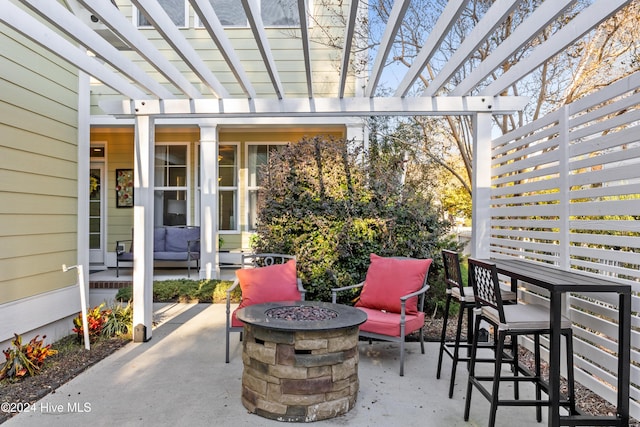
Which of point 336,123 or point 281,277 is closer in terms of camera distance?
point 281,277

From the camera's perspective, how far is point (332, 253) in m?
5.33

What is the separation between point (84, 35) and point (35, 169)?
73.6 inches

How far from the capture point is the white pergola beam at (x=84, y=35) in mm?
2996

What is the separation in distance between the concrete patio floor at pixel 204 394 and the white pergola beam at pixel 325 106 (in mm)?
2488

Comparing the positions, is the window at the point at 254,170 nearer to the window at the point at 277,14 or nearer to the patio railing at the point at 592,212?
the window at the point at 277,14

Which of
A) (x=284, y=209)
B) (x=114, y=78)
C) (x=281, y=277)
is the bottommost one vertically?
(x=281, y=277)

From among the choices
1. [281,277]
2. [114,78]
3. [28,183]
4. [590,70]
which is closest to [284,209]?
[281,277]

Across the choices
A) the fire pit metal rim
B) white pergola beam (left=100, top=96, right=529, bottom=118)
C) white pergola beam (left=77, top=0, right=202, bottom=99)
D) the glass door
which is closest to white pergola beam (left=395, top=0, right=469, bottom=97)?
white pergola beam (left=100, top=96, right=529, bottom=118)

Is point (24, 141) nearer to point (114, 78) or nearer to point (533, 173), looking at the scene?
point (114, 78)

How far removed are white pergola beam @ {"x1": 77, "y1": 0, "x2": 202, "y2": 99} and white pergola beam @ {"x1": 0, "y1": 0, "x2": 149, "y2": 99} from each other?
2.09ft

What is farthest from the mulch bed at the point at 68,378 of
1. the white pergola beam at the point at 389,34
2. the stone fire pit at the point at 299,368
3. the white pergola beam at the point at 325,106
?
the white pergola beam at the point at 389,34

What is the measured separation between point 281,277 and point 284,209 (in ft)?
4.34

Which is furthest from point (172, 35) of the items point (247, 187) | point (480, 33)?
point (247, 187)

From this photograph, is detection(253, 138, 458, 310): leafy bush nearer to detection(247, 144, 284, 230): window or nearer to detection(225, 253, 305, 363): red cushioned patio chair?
detection(225, 253, 305, 363): red cushioned patio chair
